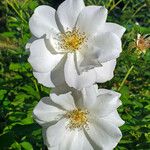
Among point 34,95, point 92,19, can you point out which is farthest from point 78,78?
point 34,95

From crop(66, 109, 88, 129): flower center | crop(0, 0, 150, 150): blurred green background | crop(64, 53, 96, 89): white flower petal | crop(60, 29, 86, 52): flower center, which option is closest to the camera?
crop(64, 53, 96, 89): white flower petal

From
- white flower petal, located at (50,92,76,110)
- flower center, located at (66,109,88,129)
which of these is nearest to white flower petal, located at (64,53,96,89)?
white flower petal, located at (50,92,76,110)

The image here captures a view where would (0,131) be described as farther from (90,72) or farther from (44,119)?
(90,72)

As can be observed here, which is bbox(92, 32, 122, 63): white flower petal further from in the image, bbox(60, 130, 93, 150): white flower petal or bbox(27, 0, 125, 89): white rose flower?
bbox(60, 130, 93, 150): white flower petal

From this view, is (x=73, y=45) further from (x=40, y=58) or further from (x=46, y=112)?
(x=46, y=112)

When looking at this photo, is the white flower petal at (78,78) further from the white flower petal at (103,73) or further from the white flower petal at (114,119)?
the white flower petal at (114,119)

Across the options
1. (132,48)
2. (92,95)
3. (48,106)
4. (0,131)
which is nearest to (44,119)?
(48,106)
